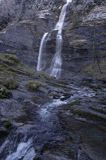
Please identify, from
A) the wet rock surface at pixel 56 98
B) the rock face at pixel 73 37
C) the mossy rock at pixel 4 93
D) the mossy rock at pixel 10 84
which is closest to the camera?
the wet rock surface at pixel 56 98

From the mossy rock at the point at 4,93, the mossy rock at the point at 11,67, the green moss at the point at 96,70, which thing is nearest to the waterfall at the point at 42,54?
the green moss at the point at 96,70

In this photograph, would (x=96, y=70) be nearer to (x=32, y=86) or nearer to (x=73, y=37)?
(x=73, y=37)

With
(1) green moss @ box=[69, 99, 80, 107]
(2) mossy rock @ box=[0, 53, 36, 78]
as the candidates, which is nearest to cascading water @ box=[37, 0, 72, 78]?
(2) mossy rock @ box=[0, 53, 36, 78]

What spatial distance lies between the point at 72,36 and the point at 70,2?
455 inches

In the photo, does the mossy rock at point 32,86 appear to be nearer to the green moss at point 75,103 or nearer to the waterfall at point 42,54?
the green moss at point 75,103

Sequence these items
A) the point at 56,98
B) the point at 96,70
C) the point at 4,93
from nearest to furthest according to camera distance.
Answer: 1. the point at 4,93
2. the point at 56,98
3. the point at 96,70

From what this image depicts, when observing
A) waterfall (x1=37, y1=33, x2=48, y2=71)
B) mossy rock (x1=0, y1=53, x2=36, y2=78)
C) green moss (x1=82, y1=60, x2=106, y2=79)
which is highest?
mossy rock (x1=0, y1=53, x2=36, y2=78)

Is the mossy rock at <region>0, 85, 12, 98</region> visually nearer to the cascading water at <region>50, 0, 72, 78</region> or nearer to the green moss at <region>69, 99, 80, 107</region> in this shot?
the green moss at <region>69, 99, 80, 107</region>

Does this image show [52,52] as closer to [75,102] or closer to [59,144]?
[75,102]

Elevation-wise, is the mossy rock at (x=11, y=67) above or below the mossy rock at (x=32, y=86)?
above

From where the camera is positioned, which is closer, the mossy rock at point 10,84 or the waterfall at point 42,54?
the mossy rock at point 10,84

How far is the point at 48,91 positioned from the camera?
2216 cm

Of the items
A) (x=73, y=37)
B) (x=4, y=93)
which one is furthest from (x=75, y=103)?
(x=73, y=37)

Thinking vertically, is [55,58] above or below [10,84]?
below
